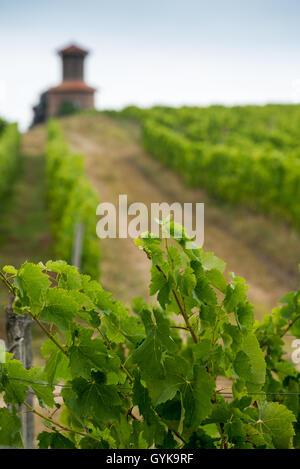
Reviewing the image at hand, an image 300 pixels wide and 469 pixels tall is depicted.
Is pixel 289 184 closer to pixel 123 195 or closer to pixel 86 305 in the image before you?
pixel 123 195

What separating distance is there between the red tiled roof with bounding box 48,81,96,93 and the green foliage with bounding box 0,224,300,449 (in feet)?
215

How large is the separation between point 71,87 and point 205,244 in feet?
178

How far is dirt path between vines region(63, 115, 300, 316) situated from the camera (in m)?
12.1

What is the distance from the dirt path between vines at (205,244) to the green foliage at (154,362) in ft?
10.2

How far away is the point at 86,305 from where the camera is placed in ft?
6.15

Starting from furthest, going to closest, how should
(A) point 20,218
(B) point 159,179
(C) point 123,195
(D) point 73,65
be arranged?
(D) point 73,65
(B) point 159,179
(C) point 123,195
(A) point 20,218

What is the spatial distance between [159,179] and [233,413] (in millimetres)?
25124

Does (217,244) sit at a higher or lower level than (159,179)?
lower

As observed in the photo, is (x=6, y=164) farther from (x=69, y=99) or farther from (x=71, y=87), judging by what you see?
(x=71, y=87)

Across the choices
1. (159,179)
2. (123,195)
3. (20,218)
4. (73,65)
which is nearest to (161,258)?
(20,218)

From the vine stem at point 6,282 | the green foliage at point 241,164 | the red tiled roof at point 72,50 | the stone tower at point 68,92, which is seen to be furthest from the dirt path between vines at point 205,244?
the red tiled roof at point 72,50

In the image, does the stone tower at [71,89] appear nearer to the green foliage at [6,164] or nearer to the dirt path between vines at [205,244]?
the green foliage at [6,164]

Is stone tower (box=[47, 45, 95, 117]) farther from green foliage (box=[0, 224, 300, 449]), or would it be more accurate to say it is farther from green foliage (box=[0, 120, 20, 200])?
green foliage (box=[0, 224, 300, 449])

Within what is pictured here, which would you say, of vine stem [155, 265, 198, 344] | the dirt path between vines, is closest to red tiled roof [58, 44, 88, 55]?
the dirt path between vines
